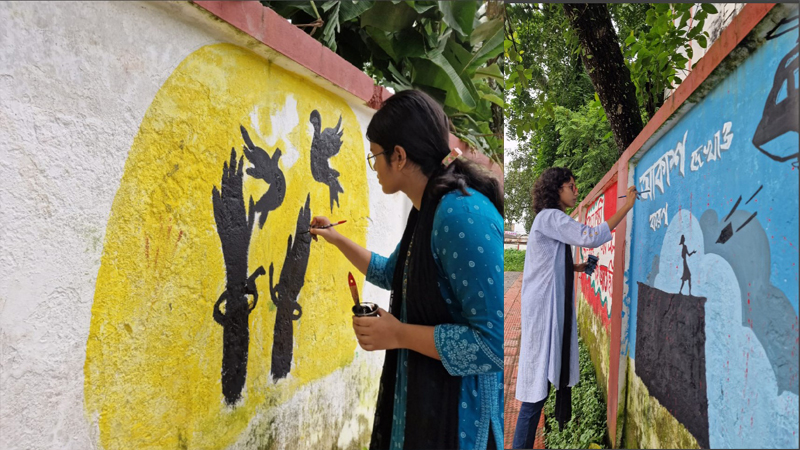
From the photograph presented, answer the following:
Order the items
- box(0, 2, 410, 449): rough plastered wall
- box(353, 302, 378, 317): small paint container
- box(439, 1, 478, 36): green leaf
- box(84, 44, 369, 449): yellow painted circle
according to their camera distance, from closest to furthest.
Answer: box(0, 2, 410, 449): rough plastered wall
box(84, 44, 369, 449): yellow painted circle
box(353, 302, 378, 317): small paint container
box(439, 1, 478, 36): green leaf

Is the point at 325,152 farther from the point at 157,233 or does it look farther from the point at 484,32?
the point at 484,32

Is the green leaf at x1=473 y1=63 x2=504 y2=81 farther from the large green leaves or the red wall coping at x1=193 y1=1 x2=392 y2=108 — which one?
the red wall coping at x1=193 y1=1 x2=392 y2=108

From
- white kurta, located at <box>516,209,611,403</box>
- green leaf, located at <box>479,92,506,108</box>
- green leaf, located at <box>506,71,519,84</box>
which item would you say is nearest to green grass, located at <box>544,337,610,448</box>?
white kurta, located at <box>516,209,611,403</box>

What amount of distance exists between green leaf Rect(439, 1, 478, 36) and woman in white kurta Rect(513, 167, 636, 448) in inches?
50.8

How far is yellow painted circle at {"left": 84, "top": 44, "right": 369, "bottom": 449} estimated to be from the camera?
4.15ft

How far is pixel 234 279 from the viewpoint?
1.66 meters

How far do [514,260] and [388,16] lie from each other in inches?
58.9

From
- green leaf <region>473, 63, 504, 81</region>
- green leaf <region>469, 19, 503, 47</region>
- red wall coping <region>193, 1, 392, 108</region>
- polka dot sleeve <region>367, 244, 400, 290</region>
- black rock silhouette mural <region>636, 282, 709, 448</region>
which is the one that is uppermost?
green leaf <region>469, 19, 503, 47</region>

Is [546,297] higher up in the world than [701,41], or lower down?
lower down

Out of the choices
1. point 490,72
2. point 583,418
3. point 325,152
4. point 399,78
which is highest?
point 490,72

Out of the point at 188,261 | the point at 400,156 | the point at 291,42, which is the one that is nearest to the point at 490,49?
the point at 291,42

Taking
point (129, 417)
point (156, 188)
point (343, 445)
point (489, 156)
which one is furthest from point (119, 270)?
point (489, 156)

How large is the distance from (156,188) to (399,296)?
2.16 ft

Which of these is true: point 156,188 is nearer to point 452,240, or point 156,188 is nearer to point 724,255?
point 452,240
